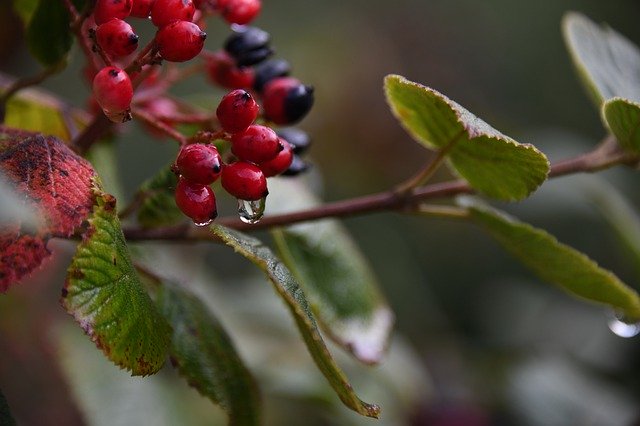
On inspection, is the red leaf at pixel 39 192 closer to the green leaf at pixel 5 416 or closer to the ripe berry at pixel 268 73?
the green leaf at pixel 5 416

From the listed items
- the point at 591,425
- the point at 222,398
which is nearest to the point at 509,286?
the point at 591,425

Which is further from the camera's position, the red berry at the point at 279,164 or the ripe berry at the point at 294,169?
the ripe berry at the point at 294,169

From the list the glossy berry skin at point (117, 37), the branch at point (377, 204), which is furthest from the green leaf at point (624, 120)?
the glossy berry skin at point (117, 37)

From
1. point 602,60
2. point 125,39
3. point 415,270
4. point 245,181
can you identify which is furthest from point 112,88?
point 415,270

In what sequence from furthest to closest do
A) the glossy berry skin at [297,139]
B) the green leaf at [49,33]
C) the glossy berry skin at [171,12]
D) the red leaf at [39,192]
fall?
1. the glossy berry skin at [297,139]
2. the green leaf at [49,33]
3. the glossy berry skin at [171,12]
4. the red leaf at [39,192]

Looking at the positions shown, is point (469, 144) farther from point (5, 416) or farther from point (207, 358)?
point (5, 416)

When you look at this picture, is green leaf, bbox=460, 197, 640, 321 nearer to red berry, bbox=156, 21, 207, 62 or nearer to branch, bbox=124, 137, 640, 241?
branch, bbox=124, 137, 640, 241
